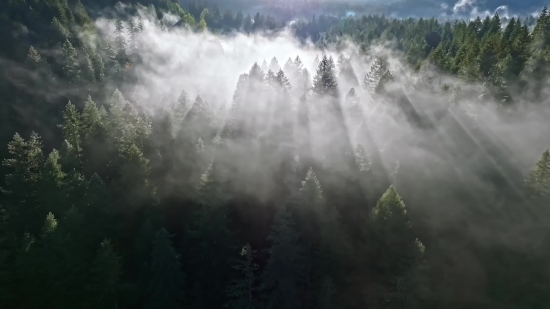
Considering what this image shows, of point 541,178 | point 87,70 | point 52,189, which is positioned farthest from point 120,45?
point 541,178

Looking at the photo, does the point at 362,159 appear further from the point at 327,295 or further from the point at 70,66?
the point at 70,66

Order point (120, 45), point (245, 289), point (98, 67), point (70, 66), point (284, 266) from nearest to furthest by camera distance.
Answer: point (284, 266) → point (245, 289) → point (70, 66) → point (98, 67) → point (120, 45)

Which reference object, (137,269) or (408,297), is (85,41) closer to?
(137,269)

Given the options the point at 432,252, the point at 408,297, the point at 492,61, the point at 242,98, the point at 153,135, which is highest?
the point at 492,61

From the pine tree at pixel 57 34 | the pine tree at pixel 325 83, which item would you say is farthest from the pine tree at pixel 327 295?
the pine tree at pixel 57 34

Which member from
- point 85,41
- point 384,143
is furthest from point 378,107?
point 85,41

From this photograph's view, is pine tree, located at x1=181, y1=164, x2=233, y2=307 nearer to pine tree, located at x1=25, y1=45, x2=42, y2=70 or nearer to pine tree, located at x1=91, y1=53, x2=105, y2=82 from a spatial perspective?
pine tree, located at x1=25, y1=45, x2=42, y2=70

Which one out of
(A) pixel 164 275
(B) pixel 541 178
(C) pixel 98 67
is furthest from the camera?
(C) pixel 98 67
